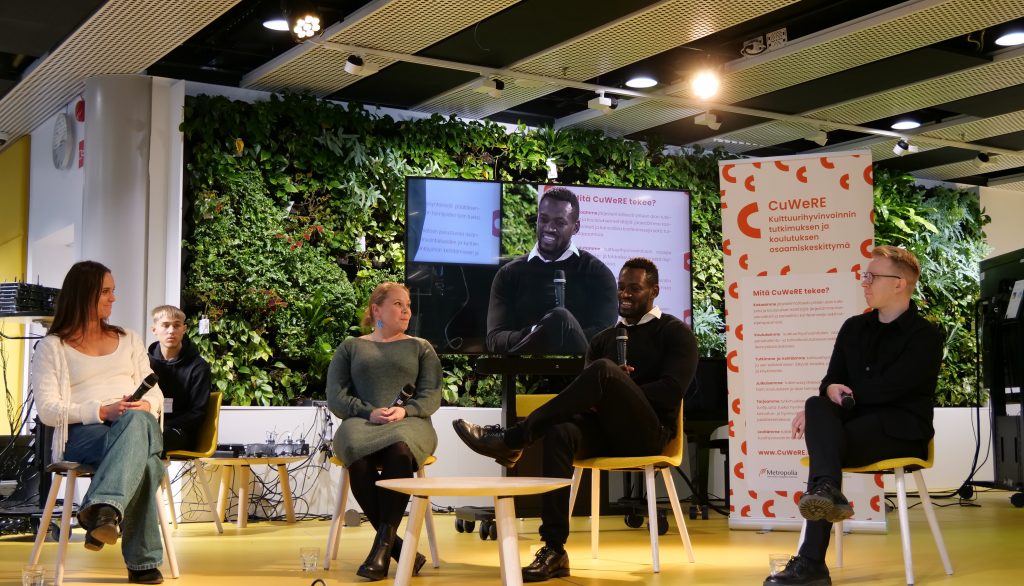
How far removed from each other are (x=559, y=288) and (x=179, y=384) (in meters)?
2.52

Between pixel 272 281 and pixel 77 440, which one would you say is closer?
pixel 77 440

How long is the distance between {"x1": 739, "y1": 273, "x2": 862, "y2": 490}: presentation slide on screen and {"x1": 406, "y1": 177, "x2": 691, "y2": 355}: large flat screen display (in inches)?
57.1

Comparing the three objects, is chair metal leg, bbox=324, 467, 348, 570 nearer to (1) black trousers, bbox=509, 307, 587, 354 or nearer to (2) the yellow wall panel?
(1) black trousers, bbox=509, 307, 587, 354

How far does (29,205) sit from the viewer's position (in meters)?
9.26

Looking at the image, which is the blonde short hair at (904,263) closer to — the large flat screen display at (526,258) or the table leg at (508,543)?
the table leg at (508,543)

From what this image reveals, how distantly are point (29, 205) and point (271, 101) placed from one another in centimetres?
285

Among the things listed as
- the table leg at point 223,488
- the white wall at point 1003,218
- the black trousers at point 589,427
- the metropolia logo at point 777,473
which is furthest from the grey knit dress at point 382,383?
the white wall at point 1003,218

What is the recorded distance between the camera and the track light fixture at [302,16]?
239 inches

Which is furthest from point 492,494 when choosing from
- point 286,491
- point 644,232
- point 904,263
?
point 644,232

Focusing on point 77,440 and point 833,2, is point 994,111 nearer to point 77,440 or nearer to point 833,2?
point 833,2

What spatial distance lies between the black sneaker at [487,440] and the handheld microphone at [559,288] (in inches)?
119

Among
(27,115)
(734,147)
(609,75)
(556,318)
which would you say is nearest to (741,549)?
(556,318)

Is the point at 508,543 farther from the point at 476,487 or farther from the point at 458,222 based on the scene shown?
the point at 458,222

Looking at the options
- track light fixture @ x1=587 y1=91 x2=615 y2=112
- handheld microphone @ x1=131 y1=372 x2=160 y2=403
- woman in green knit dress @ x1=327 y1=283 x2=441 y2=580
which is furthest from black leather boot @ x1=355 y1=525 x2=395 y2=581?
track light fixture @ x1=587 y1=91 x2=615 y2=112
